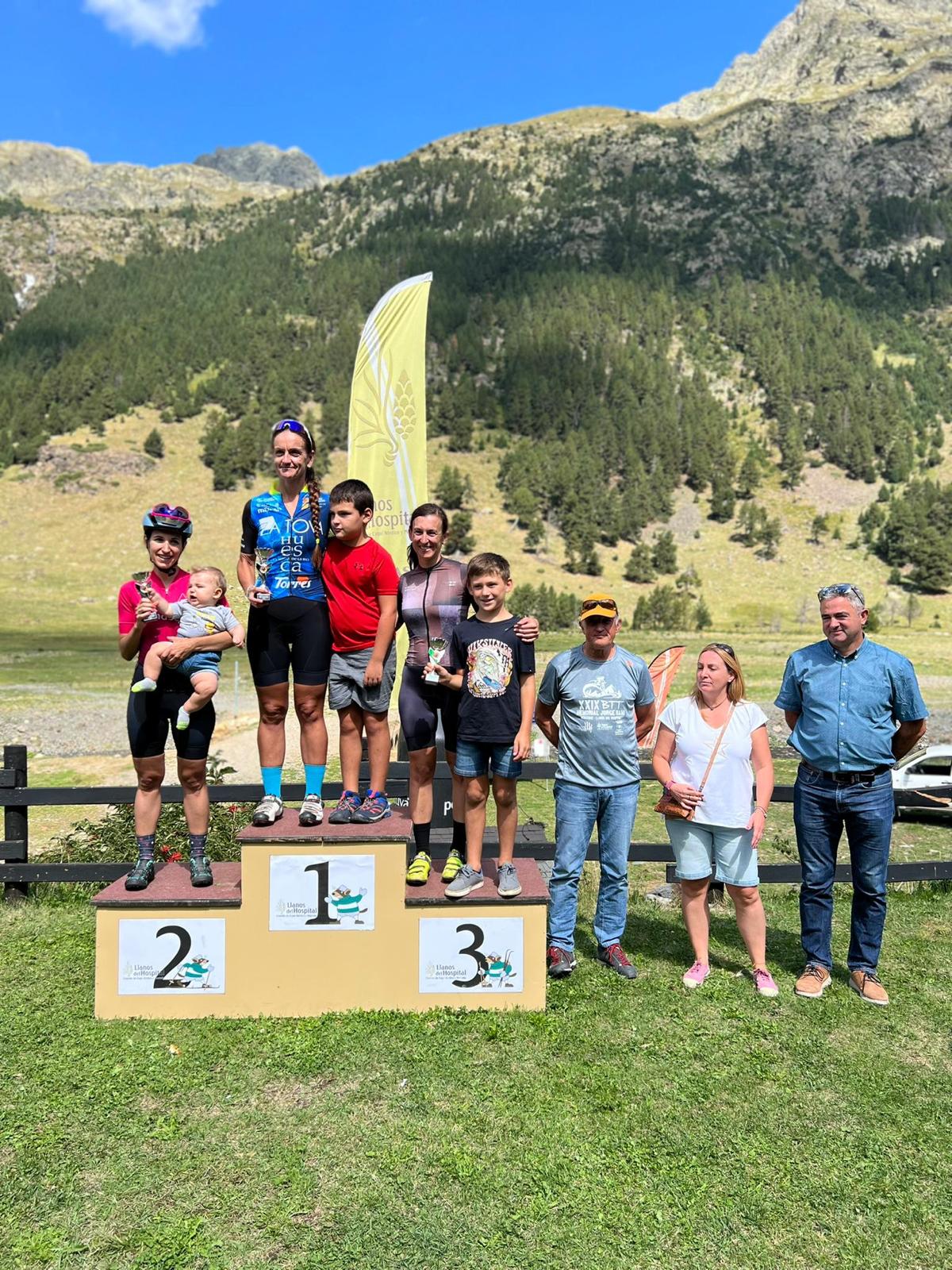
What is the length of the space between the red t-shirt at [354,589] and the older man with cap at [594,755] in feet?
3.71

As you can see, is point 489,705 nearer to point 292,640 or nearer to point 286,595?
point 292,640

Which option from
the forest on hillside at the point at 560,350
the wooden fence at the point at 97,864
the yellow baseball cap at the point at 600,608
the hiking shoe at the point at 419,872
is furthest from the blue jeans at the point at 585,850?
the forest on hillside at the point at 560,350

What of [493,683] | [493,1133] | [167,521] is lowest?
[493,1133]

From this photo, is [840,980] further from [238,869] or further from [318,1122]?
[238,869]

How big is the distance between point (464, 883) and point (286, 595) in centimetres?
199

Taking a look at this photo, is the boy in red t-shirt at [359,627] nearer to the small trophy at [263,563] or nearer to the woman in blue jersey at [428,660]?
the woman in blue jersey at [428,660]

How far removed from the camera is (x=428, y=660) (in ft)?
15.4

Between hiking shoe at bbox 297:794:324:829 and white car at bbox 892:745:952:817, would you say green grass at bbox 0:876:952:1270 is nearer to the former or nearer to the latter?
hiking shoe at bbox 297:794:324:829

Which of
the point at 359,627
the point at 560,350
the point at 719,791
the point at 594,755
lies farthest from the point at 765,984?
the point at 560,350

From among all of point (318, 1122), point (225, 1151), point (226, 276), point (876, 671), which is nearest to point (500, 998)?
point (318, 1122)

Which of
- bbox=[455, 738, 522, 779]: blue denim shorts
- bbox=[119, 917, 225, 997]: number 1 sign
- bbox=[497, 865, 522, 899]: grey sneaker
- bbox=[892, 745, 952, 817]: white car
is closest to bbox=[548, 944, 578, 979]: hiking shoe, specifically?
bbox=[497, 865, 522, 899]: grey sneaker

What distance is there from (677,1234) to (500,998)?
5.63 feet

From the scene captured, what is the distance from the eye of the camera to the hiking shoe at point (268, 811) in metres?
4.56

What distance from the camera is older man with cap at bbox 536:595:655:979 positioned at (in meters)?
4.70
